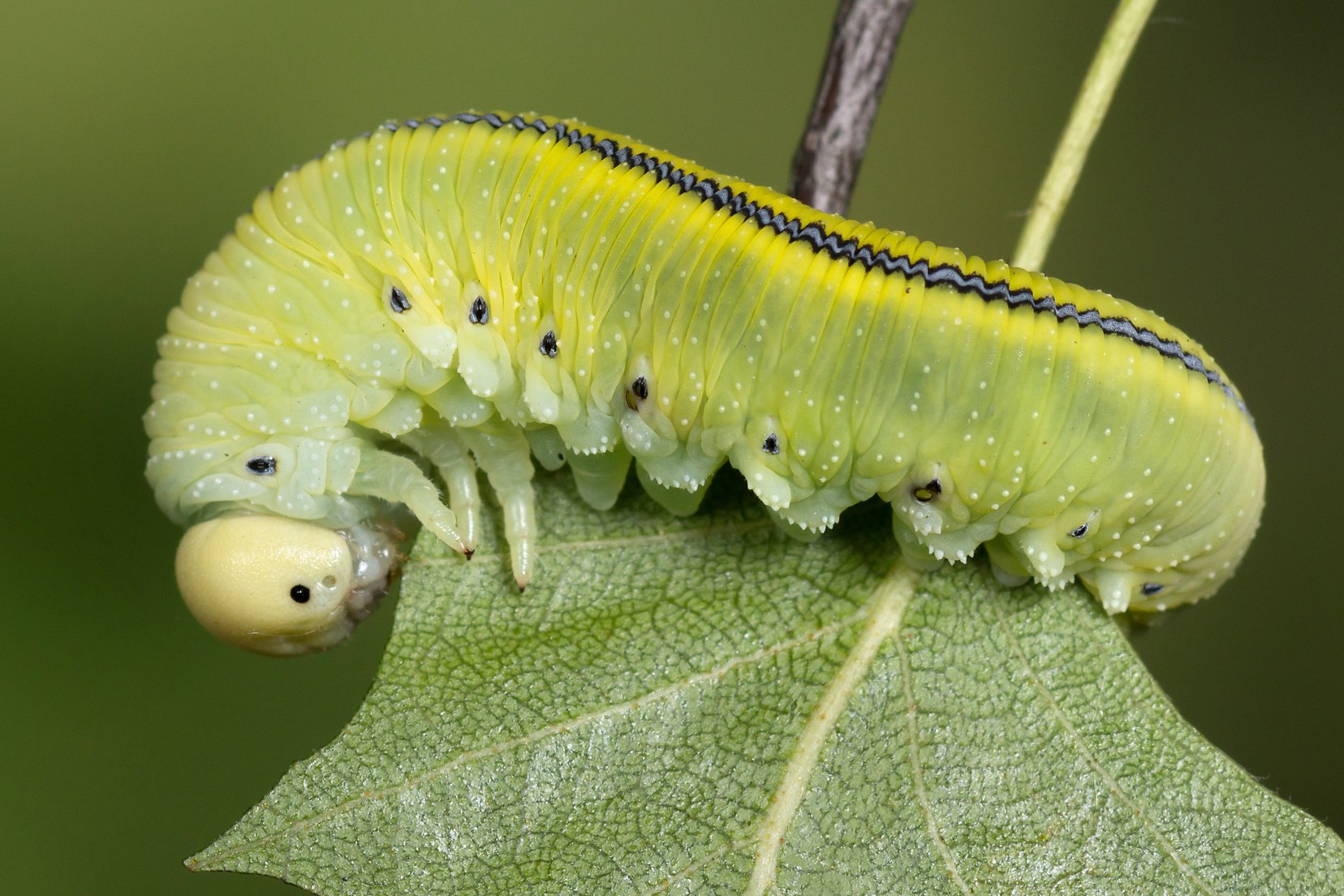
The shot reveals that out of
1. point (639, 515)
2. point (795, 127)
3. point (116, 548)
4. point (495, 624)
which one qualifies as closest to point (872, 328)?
point (639, 515)

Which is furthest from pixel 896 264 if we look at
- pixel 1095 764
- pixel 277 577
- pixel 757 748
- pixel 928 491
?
pixel 277 577

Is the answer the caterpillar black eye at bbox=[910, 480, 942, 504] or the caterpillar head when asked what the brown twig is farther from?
the caterpillar head

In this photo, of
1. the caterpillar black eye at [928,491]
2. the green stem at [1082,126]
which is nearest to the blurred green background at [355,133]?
the green stem at [1082,126]

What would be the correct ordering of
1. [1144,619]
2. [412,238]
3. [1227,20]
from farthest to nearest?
[1227,20]
[1144,619]
[412,238]

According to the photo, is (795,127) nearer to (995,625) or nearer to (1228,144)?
(1228,144)

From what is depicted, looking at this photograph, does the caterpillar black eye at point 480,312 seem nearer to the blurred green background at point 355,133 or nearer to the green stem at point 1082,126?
the green stem at point 1082,126

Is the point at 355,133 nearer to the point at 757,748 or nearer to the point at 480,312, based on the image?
the point at 480,312
